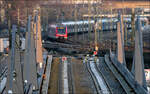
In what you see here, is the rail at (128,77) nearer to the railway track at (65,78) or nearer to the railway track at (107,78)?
the railway track at (107,78)

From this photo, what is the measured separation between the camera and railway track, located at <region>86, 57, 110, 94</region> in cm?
1842

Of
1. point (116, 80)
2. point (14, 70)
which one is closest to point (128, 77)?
point (116, 80)

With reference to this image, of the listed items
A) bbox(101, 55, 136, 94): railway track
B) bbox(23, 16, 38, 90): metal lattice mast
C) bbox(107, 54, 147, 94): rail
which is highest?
bbox(23, 16, 38, 90): metal lattice mast

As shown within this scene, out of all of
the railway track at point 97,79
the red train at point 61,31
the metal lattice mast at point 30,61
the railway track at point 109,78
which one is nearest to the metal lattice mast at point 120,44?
the railway track at point 109,78

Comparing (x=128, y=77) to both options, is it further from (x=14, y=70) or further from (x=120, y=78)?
(x=14, y=70)

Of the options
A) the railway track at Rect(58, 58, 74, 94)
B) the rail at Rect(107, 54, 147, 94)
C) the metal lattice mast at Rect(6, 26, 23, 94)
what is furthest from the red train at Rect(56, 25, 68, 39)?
the metal lattice mast at Rect(6, 26, 23, 94)

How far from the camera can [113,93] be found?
17.9m

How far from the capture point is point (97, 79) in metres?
21.0

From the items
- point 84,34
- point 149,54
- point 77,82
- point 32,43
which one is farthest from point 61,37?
point 32,43

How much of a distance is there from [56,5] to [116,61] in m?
49.9

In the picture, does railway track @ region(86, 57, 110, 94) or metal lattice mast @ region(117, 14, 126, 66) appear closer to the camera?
railway track @ region(86, 57, 110, 94)

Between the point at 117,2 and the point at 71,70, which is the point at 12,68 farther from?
the point at 117,2

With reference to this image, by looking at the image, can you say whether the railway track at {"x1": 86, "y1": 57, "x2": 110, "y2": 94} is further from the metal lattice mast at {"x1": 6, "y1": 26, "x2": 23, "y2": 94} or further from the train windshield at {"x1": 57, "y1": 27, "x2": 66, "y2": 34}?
the train windshield at {"x1": 57, "y1": 27, "x2": 66, "y2": 34}

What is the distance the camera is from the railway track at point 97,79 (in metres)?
18.4
